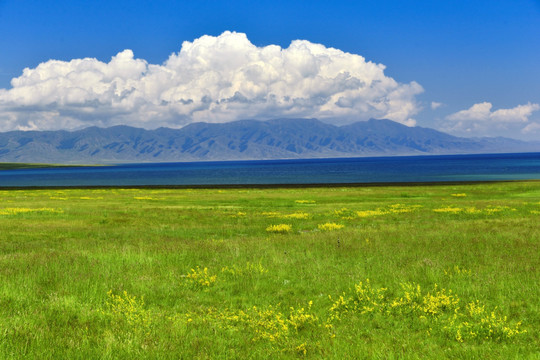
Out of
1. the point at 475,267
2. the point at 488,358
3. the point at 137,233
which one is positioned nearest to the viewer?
the point at 488,358

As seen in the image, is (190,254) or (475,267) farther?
(190,254)

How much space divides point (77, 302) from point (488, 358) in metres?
9.67

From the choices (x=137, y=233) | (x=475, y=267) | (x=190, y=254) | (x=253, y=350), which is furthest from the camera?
(x=137, y=233)

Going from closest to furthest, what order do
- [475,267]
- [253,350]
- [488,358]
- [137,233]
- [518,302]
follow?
[488,358]
[253,350]
[518,302]
[475,267]
[137,233]

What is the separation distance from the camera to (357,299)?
34.5 feet

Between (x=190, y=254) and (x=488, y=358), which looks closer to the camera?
(x=488, y=358)

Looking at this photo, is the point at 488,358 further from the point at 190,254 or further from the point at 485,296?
the point at 190,254

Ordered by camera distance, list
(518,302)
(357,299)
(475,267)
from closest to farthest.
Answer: (518,302), (357,299), (475,267)

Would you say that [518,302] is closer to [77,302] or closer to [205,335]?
[205,335]

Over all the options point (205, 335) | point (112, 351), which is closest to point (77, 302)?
point (112, 351)

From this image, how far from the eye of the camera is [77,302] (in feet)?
32.5

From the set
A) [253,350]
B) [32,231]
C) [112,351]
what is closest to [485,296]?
[253,350]

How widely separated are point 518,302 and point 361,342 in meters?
5.00

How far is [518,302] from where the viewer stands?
9.88 metres
